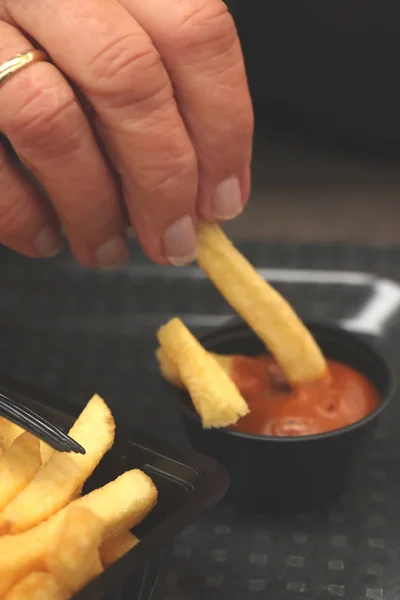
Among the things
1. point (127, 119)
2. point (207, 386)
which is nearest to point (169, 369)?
point (207, 386)

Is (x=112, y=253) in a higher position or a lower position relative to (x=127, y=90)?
lower

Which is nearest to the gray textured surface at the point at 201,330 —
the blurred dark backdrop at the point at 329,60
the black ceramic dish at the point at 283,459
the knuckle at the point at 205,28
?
the black ceramic dish at the point at 283,459

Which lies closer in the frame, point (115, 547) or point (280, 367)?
point (115, 547)

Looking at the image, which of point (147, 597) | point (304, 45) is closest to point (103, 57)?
point (147, 597)

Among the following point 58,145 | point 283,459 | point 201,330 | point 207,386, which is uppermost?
point 58,145

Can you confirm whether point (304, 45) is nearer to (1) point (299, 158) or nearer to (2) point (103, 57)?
(1) point (299, 158)

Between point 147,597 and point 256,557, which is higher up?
point 147,597

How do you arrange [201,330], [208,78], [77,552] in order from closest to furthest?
[77,552] → [208,78] → [201,330]

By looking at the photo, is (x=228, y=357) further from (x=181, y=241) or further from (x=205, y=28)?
(x=205, y=28)
